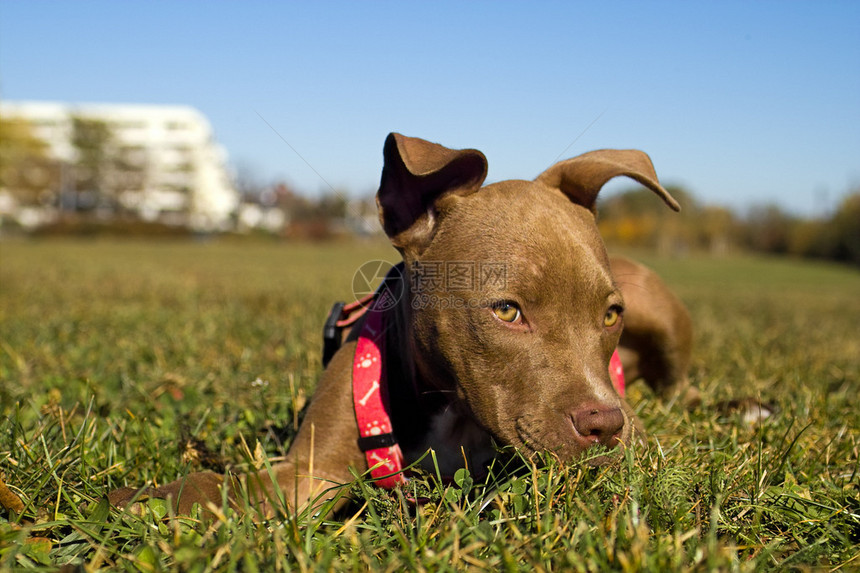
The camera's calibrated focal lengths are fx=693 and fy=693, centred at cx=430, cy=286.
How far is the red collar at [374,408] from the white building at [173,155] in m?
83.4

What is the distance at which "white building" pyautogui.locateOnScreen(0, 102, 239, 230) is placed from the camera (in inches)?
3565

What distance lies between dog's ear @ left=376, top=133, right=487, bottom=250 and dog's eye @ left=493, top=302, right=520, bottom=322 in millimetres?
584

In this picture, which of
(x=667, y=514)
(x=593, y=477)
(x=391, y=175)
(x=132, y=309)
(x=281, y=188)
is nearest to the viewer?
(x=667, y=514)

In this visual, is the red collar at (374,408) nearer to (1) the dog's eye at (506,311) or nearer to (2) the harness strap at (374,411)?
(2) the harness strap at (374,411)

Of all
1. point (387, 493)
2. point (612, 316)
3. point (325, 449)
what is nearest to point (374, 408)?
point (325, 449)

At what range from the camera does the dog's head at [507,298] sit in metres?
2.43

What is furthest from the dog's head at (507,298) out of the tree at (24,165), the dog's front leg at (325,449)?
the tree at (24,165)

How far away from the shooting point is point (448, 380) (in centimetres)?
272

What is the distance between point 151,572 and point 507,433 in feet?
4.01

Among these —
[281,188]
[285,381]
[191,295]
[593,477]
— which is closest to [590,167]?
[593,477]

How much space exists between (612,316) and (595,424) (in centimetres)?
67

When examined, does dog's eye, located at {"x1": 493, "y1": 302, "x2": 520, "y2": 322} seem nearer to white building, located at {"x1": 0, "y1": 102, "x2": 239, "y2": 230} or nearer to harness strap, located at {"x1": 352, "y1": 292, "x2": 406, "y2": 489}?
harness strap, located at {"x1": 352, "y1": 292, "x2": 406, "y2": 489}

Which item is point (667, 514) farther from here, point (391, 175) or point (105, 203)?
A: point (105, 203)

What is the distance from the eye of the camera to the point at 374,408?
113 inches
